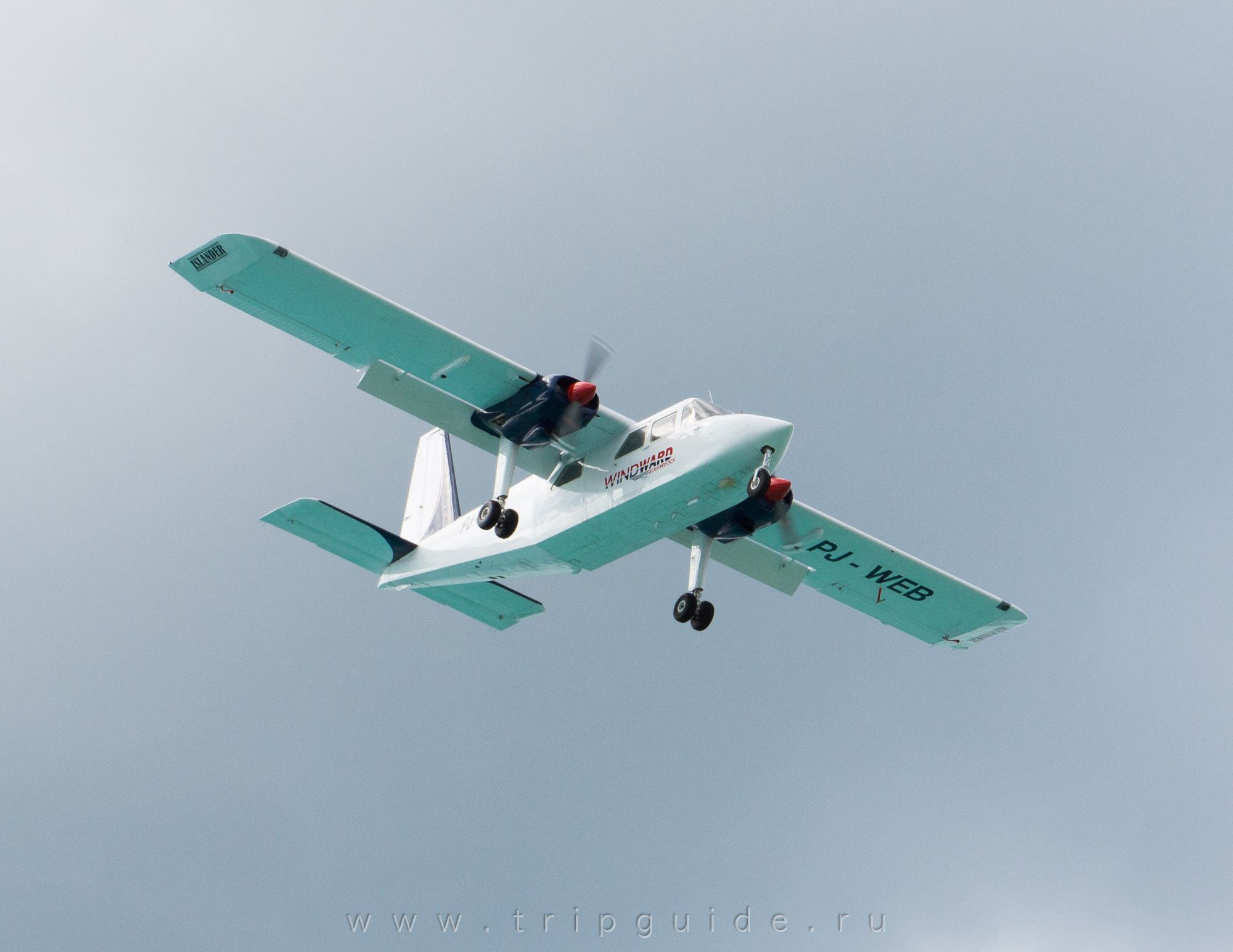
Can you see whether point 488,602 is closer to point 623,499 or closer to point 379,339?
point 623,499

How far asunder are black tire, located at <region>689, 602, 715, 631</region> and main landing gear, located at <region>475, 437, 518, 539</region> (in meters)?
3.77

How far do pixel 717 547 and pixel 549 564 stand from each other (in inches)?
162

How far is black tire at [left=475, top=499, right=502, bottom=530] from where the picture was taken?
2506cm

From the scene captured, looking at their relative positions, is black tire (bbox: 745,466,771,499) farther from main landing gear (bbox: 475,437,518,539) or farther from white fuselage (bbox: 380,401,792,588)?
main landing gear (bbox: 475,437,518,539)

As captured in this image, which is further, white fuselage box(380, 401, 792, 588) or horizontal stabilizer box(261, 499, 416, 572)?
horizontal stabilizer box(261, 499, 416, 572)

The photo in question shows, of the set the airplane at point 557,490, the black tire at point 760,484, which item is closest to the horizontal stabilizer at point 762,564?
the airplane at point 557,490

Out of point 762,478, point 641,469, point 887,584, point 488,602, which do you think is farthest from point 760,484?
point 488,602

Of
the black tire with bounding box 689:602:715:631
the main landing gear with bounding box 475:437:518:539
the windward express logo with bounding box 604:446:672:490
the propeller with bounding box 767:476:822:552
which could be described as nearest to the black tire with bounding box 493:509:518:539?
the main landing gear with bounding box 475:437:518:539

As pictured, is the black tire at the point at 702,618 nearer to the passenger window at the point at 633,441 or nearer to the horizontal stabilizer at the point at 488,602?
the passenger window at the point at 633,441

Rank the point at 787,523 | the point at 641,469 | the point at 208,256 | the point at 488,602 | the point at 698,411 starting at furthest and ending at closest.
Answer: the point at 488,602, the point at 787,523, the point at 641,469, the point at 698,411, the point at 208,256

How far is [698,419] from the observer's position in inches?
949

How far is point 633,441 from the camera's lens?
25156 millimetres

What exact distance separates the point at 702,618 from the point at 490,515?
14.6 ft

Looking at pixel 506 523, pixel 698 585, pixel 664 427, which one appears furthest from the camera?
pixel 698 585
